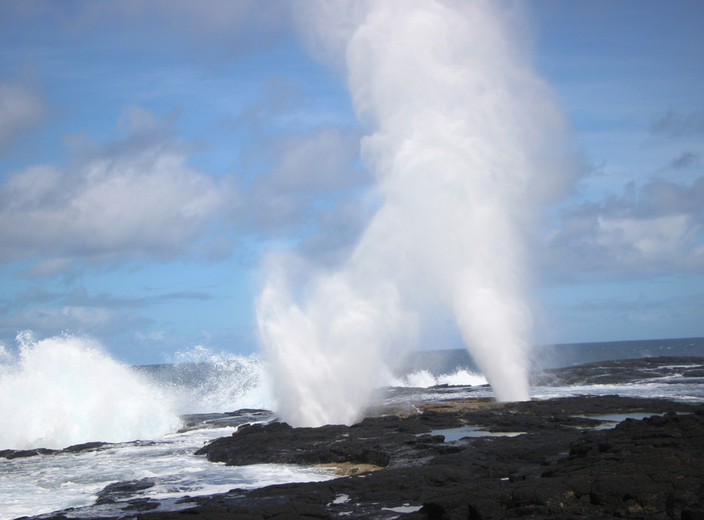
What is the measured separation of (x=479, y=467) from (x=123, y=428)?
2275 centimetres

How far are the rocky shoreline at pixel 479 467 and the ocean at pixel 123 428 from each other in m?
0.77

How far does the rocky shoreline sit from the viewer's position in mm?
8547

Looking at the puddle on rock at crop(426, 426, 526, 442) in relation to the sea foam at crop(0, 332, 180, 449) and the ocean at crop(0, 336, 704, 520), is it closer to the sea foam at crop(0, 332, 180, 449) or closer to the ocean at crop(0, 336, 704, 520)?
the ocean at crop(0, 336, 704, 520)

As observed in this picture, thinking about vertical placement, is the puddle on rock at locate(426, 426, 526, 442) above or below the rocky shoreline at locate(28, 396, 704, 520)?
below

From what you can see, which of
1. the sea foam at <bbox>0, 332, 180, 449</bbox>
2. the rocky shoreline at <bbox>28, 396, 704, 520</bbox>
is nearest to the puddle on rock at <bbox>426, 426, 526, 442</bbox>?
the rocky shoreline at <bbox>28, 396, 704, 520</bbox>

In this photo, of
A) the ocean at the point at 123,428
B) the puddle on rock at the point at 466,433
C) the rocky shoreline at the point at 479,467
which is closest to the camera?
the rocky shoreline at the point at 479,467

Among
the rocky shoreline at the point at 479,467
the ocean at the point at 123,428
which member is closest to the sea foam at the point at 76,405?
the ocean at the point at 123,428

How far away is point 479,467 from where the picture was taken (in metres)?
13.2

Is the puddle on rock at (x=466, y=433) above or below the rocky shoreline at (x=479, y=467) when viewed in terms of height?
below

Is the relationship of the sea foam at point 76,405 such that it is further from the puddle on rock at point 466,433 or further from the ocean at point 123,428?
the puddle on rock at point 466,433

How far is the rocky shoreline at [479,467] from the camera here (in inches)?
336

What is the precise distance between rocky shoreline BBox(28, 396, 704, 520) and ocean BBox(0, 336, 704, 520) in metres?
0.77

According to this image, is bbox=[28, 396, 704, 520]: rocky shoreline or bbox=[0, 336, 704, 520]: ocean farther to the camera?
bbox=[0, 336, 704, 520]: ocean

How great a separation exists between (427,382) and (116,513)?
2015 inches
